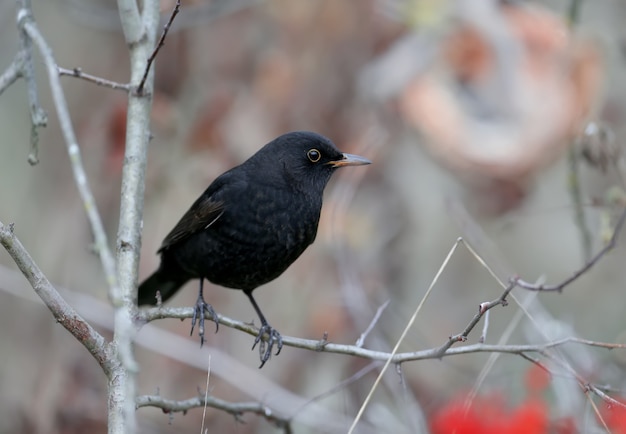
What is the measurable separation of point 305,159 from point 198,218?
0.58 metres

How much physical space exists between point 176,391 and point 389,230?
197 centimetres

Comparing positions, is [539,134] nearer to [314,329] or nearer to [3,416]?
[314,329]

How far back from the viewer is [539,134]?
19.1 feet

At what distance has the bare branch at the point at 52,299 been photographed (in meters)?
2.63

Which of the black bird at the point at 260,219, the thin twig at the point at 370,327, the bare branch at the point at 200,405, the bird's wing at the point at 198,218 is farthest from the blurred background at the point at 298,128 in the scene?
the thin twig at the point at 370,327

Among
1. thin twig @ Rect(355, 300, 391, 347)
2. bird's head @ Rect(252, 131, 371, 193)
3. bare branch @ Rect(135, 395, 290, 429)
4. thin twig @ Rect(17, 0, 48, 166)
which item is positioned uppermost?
thin twig @ Rect(17, 0, 48, 166)

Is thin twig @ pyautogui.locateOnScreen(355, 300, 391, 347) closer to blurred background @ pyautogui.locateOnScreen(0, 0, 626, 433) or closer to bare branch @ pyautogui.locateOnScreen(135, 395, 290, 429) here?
bare branch @ pyautogui.locateOnScreen(135, 395, 290, 429)

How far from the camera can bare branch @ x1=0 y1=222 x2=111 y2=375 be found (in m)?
2.63

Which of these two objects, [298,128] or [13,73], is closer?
[13,73]

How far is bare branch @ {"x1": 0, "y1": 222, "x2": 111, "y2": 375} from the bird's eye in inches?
64.2

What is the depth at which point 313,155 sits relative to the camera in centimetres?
416

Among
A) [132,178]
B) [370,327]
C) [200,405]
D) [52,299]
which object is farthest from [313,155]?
[52,299]

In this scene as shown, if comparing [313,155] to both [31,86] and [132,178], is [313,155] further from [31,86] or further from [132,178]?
[31,86]

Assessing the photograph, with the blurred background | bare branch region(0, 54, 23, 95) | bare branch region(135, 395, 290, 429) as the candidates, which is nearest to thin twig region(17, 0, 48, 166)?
bare branch region(0, 54, 23, 95)
